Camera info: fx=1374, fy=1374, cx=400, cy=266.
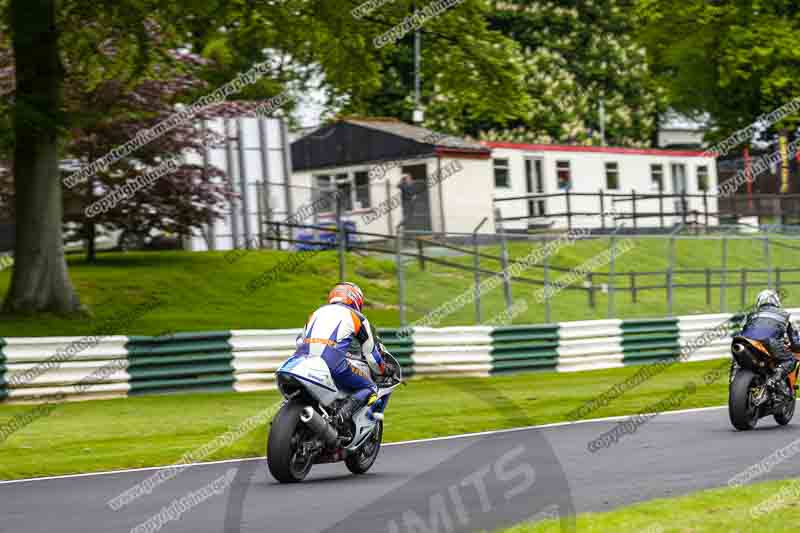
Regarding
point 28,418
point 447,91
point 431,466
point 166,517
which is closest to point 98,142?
point 447,91

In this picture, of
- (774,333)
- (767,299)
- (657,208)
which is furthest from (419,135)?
(774,333)

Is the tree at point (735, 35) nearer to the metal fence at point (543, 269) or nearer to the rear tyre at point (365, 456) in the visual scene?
the metal fence at point (543, 269)

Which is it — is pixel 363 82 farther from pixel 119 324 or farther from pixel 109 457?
pixel 109 457

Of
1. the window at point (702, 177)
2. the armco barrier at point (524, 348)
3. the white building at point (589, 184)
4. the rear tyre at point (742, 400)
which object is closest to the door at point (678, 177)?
the white building at point (589, 184)

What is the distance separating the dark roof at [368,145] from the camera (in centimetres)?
3950

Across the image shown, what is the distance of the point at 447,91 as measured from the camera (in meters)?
26.4

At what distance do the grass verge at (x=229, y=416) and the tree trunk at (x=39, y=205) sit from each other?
4.07m

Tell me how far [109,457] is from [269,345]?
685 centimetres

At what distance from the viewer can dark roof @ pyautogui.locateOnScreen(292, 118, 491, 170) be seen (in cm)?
3950

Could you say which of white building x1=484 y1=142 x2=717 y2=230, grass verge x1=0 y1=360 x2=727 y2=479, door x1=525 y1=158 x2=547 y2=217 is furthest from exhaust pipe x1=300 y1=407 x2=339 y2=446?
door x1=525 y1=158 x2=547 y2=217

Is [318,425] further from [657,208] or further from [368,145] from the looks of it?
[657,208]

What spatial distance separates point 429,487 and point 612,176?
37.3 metres

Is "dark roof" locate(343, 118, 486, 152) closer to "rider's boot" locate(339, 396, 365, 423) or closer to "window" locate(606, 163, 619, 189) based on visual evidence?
"window" locate(606, 163, 619, 189)

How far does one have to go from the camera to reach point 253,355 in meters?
20.0
